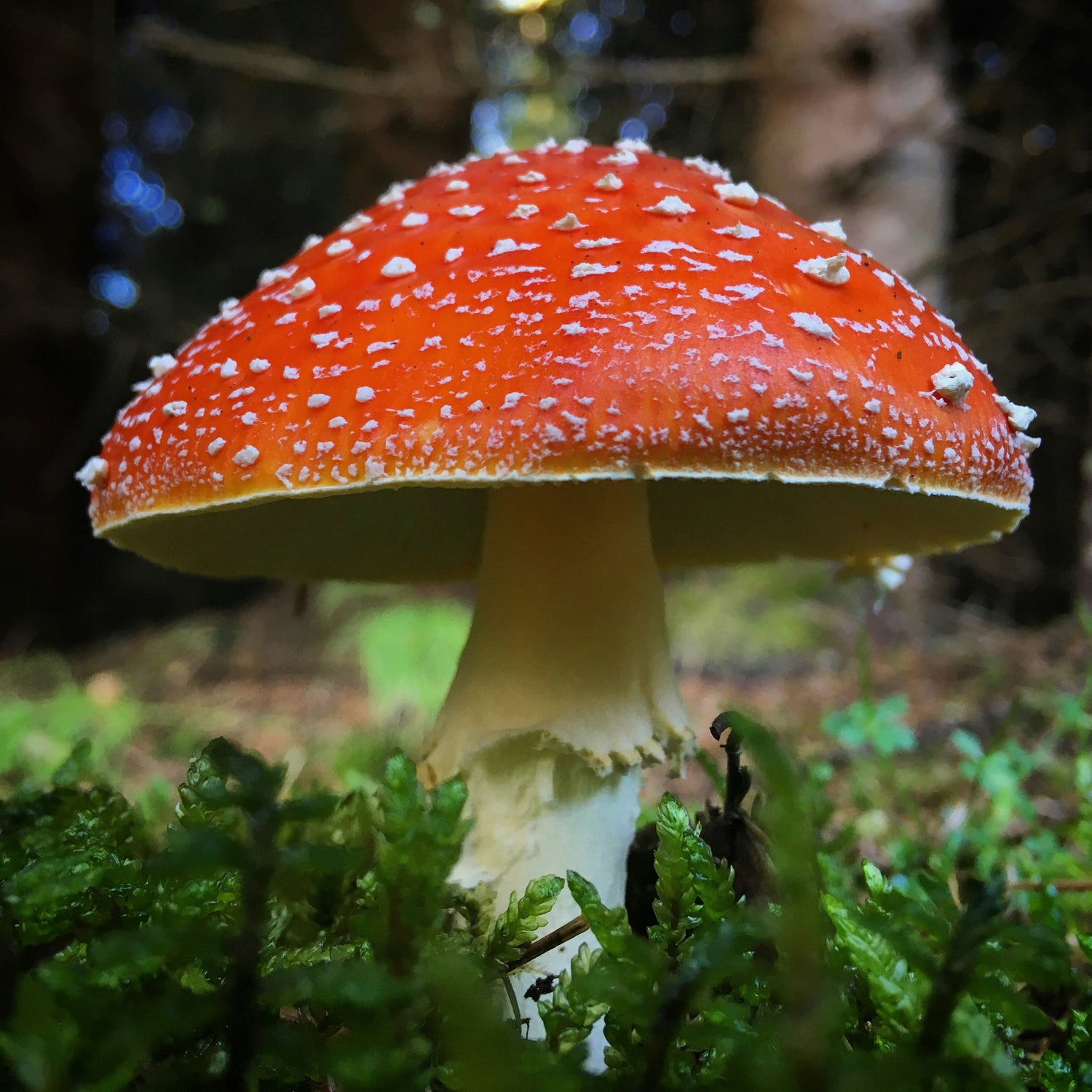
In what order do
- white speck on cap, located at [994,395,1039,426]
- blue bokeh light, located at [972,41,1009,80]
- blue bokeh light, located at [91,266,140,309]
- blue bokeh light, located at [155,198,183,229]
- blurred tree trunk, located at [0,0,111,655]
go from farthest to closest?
blue bokeh light, located at [155,198,183,229], blue bokeh light, located at [91,266,140,309], blurred tree trunk, located at [0,0,111,655], blue bokeh light, located at [972,41,1009,80], white speck on cap, located at [994,395,1039,426]

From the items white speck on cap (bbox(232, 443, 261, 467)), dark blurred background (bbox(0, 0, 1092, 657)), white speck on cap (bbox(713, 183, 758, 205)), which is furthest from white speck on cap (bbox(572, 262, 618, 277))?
dark blurred background (bbox(0, 0, 1092, 657))

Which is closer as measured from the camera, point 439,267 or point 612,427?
point 612,427

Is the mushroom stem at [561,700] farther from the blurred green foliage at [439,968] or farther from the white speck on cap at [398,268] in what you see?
the white speck on cap at [398,268]

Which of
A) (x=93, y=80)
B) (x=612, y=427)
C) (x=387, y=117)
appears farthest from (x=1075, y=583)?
(x=93, y=80)

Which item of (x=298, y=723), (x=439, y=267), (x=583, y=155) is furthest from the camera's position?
(x=298, y=723)

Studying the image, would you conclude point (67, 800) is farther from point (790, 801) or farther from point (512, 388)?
point (790, 801)

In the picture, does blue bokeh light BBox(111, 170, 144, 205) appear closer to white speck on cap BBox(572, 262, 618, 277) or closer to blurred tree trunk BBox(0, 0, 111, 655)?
blurred tree trunk BBox(0, 0, 111, 655)

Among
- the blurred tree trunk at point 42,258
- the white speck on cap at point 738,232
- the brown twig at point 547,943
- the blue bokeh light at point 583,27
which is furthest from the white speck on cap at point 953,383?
the blurred tree trunk at point 42,258
